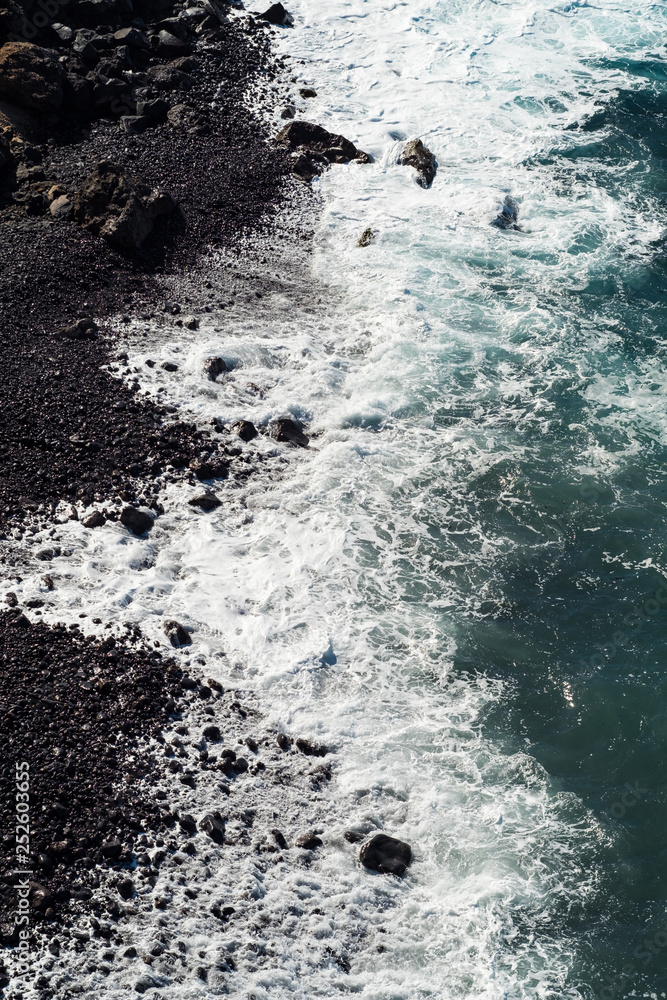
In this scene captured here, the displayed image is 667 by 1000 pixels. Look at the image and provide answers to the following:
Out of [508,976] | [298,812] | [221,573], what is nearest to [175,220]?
[221,573]

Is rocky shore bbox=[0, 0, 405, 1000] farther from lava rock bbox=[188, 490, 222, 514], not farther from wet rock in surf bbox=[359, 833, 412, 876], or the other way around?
wet rock in surf bbox=[359, 833, 412, 876]

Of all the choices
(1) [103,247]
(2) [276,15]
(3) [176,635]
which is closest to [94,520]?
(3) [176,635]

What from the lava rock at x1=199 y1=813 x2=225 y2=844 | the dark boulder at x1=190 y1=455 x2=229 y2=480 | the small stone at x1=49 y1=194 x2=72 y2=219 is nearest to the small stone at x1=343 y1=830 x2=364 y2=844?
the lava rock at x1=199 y1=813 x2=225 y2=844

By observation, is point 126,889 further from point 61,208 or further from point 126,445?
point 61,208

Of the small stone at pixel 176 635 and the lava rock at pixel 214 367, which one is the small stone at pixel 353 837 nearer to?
the small stone at pixel 176 635

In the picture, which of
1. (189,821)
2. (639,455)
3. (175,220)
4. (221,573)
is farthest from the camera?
(175,220)

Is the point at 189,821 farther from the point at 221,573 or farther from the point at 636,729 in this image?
the point at 636,729

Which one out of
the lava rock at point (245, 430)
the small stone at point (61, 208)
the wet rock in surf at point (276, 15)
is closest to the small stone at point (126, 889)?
the lava rock at point (245, 430)
